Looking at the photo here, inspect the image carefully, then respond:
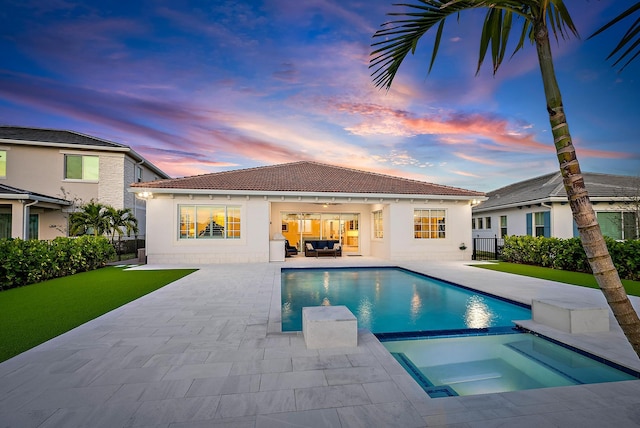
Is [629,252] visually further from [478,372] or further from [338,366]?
[338,366]

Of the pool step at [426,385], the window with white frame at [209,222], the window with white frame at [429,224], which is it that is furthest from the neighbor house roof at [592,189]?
the window with white frame at [209,222]

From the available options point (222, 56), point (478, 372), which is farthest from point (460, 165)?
point (478, 372)

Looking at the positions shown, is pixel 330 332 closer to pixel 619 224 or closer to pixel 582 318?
pixel 582 318

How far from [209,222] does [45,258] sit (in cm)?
579

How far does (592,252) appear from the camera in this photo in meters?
1.83

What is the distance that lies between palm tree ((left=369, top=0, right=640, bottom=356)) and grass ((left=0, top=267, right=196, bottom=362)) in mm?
5600

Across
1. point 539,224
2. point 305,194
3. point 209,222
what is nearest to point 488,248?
point 539,224

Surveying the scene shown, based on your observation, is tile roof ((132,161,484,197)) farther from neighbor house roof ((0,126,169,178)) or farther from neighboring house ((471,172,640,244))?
neighbor house roof ((0,126,169,178))

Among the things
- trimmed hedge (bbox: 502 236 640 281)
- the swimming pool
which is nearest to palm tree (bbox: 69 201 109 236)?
the swimming pool

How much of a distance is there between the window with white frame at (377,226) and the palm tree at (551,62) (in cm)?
1408

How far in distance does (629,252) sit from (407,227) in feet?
25.6

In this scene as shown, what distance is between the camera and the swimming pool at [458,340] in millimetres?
3500

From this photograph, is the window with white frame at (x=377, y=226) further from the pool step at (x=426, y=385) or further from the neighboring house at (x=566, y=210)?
the pool step at (x=426, y=385)

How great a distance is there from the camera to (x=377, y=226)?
55.7ft
